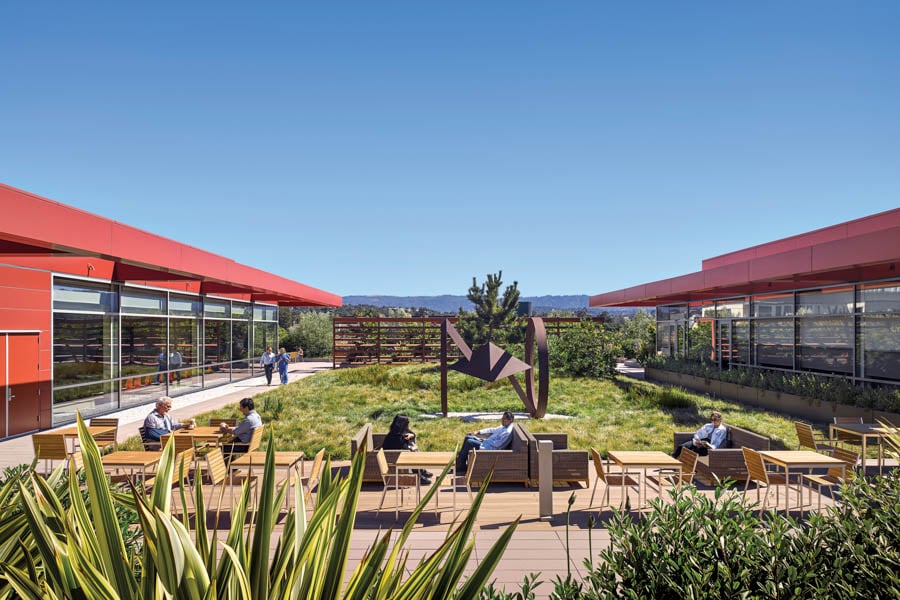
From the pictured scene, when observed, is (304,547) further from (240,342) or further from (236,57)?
(240,342)

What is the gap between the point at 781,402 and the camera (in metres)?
15.6

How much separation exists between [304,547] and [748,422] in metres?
13.8

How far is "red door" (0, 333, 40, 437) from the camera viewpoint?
11.9 meters

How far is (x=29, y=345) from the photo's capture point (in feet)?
40.9

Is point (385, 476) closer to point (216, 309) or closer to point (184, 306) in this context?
point (184, 306)

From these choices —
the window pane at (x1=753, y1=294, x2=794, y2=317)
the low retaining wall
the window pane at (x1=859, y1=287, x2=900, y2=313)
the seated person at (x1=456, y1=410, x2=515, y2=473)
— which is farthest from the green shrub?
the seated person at (x1=456, y1=410, x2=515, y2=473)

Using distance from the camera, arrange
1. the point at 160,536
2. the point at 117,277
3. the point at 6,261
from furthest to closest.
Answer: the point at 117,277, the point at 6,261, the point at 160,536

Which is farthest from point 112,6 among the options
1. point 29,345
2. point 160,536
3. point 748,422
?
point 748,422

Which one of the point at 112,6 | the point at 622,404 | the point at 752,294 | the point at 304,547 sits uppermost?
the point at 112,6

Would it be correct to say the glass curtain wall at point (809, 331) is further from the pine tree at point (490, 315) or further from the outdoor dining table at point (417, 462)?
the outdoor dining table at point (417, 462)

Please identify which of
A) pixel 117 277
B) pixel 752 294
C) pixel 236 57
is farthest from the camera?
pixel 752 294

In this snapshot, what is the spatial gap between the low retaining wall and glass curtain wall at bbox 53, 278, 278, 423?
1831 centimetres

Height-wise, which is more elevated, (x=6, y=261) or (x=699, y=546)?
(x=6, y=261)

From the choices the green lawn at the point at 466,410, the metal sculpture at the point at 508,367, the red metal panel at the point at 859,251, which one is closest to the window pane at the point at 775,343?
the green lawn at the point at 466,410
